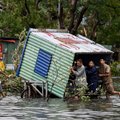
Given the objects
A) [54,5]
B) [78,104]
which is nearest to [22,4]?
[54,5]

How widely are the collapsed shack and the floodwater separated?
0.72 metres

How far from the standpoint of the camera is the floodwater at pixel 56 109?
63.0ft

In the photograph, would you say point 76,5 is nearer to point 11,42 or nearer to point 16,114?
point 11,42

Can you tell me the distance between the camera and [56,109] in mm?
21922

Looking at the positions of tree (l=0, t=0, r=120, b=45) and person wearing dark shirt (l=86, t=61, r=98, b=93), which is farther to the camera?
tree (l=0, t=0, r=120, b=45)

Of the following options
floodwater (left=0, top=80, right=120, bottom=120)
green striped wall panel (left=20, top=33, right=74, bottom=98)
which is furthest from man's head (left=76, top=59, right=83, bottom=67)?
floodwater (left=0, top=80, right=120, bottom=120)

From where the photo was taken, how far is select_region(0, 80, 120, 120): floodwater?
19.2 metres

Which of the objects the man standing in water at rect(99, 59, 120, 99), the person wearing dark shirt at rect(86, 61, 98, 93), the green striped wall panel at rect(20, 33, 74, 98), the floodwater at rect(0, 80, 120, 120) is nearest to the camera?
the floodwater at rect(0, 80, 120, 120)

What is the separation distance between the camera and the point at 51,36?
27266 mm

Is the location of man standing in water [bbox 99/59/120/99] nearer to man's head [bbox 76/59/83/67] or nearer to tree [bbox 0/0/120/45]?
man's head [bbox 76/59/83/67]

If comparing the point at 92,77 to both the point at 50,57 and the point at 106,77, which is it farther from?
the point at 50,57

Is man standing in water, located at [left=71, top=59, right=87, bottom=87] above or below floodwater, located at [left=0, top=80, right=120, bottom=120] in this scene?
above

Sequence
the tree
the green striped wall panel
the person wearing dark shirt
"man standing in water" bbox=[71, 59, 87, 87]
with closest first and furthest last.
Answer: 1. the green striped wall panel
2. "man standing in water" bbox=[71, 59, 87, 87]
3. the person wearing dark shirt
4. the tree

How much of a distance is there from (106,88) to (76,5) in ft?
58.7
